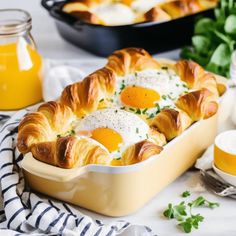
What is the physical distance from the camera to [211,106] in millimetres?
1482

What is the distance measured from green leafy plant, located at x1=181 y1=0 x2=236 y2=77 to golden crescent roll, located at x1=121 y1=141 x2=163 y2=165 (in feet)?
2.22

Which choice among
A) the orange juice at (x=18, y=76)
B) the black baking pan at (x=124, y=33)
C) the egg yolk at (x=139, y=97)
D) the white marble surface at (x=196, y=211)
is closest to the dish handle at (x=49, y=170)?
the white marble surface at (x=196, y=211)

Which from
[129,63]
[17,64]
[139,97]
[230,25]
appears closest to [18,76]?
[17,64]

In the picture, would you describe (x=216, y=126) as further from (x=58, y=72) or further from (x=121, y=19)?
(x=121, y=19)

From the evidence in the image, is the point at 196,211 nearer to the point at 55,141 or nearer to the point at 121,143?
the point at 121,143

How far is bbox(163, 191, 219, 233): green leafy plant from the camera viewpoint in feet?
4.27

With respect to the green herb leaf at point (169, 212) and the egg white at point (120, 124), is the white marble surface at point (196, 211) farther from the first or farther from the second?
the egg white at point (120, 124)

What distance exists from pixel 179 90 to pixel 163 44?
0.57 m

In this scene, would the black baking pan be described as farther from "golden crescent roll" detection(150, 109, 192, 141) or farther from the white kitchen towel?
the white kitchen towel

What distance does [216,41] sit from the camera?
2012 millimetres

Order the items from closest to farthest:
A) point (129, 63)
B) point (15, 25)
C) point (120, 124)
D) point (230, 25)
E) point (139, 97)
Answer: point (120, 124) → point (139, 97) → point (129, 63) → point (15, 25) → point (230, 25)

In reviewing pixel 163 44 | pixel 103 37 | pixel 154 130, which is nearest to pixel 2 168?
pixel 154 130

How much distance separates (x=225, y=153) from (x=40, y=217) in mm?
388

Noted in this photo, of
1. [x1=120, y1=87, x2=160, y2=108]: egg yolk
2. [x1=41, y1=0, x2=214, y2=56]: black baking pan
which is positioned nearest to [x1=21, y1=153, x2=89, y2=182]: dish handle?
[x1=120, y1=87, x2=160, y2=108]: egg yolk
